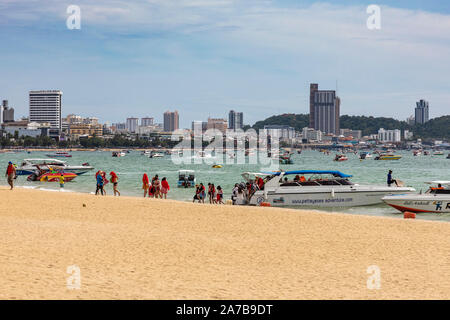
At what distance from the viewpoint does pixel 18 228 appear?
17625 millimetres

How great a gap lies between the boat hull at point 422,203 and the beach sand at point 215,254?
5766 millimetres

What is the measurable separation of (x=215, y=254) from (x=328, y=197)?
1647 centimetres

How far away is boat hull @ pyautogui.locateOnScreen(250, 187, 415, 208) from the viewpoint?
29203mm

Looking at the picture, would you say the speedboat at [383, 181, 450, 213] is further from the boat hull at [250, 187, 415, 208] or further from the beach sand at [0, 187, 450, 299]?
the beach sand at [0, 187, 450, 299]

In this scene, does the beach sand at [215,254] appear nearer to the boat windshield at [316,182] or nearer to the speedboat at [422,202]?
the speedboat at [422,202]

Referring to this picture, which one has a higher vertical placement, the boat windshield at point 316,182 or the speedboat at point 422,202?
the boat windshield at point 316,182

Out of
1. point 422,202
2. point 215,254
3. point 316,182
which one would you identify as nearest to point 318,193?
point 316,182

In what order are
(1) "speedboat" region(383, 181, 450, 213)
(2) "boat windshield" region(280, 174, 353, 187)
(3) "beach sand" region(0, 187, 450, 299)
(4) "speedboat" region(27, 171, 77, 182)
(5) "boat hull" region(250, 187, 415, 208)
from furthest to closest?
(4) "speedboat" region(27, 171, 77, 182) → (2) "boat windshield" region(280, 174, 353, 187) → (5) "boat hull" region(250, 187, 415, 208) → (1) "speedboat" region(383, 181, 450, 213) → (3) "beach sand" region(0, 187, 450, 299)

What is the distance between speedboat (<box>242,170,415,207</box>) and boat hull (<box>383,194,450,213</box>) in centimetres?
276

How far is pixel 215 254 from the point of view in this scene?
1435 centimetres

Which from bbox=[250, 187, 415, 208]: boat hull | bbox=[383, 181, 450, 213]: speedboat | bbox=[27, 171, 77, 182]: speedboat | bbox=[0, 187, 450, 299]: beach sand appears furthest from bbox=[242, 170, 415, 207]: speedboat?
bbox=[27, 171, 77, 182]: speedboat

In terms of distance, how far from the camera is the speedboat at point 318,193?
29234mm

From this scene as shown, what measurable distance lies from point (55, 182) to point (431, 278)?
44.1 meters

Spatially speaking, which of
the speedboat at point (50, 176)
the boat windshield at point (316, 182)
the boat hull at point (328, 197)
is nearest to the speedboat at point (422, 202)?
the boat hull at point (328, 197)
